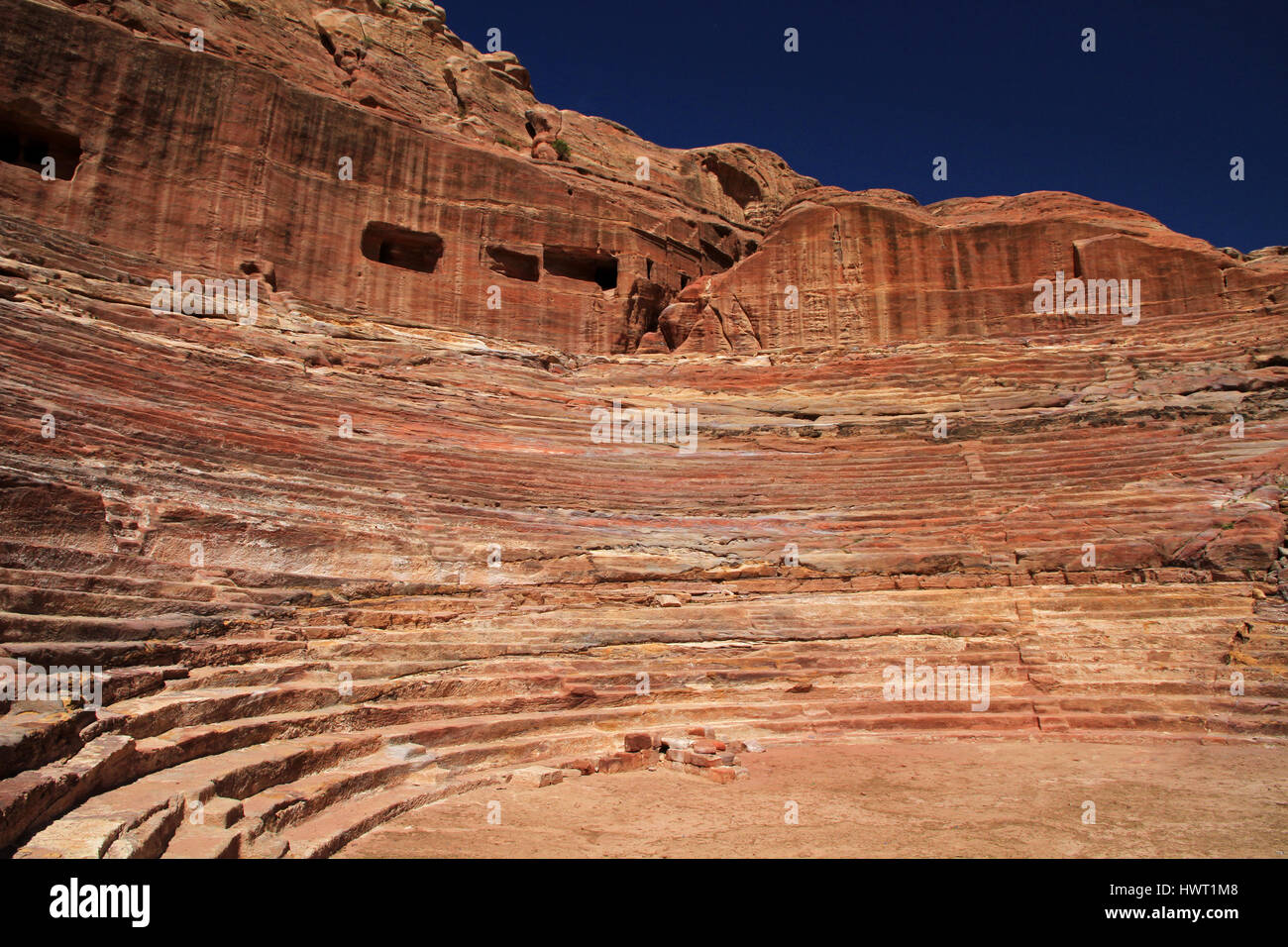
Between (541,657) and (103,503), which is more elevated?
(103,503)

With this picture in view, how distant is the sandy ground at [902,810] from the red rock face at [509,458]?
0.55m

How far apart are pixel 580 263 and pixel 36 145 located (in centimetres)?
1165

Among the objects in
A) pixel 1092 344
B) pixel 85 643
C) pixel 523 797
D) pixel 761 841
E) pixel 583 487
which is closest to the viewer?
pixel 761 841

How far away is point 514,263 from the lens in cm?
2008

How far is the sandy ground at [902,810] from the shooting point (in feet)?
17.1

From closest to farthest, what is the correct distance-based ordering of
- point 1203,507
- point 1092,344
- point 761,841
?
point 761,841, point 1203,507, point 1092,344

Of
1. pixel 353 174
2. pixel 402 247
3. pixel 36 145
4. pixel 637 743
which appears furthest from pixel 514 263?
pixel 637 743

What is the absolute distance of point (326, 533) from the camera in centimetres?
997

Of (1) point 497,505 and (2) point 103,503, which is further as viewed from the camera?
(1) point 497,505

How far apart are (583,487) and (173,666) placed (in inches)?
287

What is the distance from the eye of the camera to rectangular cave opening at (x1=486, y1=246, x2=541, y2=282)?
1972 centimetres

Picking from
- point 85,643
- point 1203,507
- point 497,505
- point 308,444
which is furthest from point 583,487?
point 1203,507
